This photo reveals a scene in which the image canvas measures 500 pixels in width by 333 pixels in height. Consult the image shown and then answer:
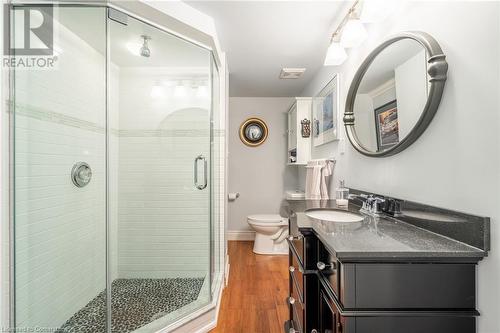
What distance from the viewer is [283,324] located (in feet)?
5.43

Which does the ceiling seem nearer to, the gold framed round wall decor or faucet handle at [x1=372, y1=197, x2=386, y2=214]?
the gold framed round wall decor

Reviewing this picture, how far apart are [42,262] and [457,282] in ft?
6.65

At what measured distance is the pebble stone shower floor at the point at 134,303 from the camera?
151cm

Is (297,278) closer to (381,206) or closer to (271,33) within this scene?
(381,206)

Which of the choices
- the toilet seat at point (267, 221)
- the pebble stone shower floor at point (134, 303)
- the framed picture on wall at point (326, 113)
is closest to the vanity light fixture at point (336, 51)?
the framed picture on wall at point (326, 113)

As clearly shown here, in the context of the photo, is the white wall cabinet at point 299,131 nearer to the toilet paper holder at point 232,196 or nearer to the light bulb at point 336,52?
the toilet paper holder at point 232,196

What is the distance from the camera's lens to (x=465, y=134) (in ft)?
2.78

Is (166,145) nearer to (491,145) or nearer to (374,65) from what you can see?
(374,65)

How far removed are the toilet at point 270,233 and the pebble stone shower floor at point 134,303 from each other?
3.55 feet

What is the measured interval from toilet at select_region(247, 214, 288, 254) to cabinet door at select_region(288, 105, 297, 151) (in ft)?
3.38

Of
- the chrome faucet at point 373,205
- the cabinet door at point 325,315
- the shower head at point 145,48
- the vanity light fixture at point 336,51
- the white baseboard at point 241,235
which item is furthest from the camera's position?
the white baseboard at point 241,235

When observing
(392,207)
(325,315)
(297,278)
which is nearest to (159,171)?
(297,278)

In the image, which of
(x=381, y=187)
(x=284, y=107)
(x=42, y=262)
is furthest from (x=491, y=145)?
(x=284, y=107)

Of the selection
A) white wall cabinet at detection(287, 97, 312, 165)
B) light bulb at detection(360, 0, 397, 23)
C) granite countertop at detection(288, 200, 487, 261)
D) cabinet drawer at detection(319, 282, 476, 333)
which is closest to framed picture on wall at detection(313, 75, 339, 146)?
white wall cabinet at detection(287, 97, 312, 165)
